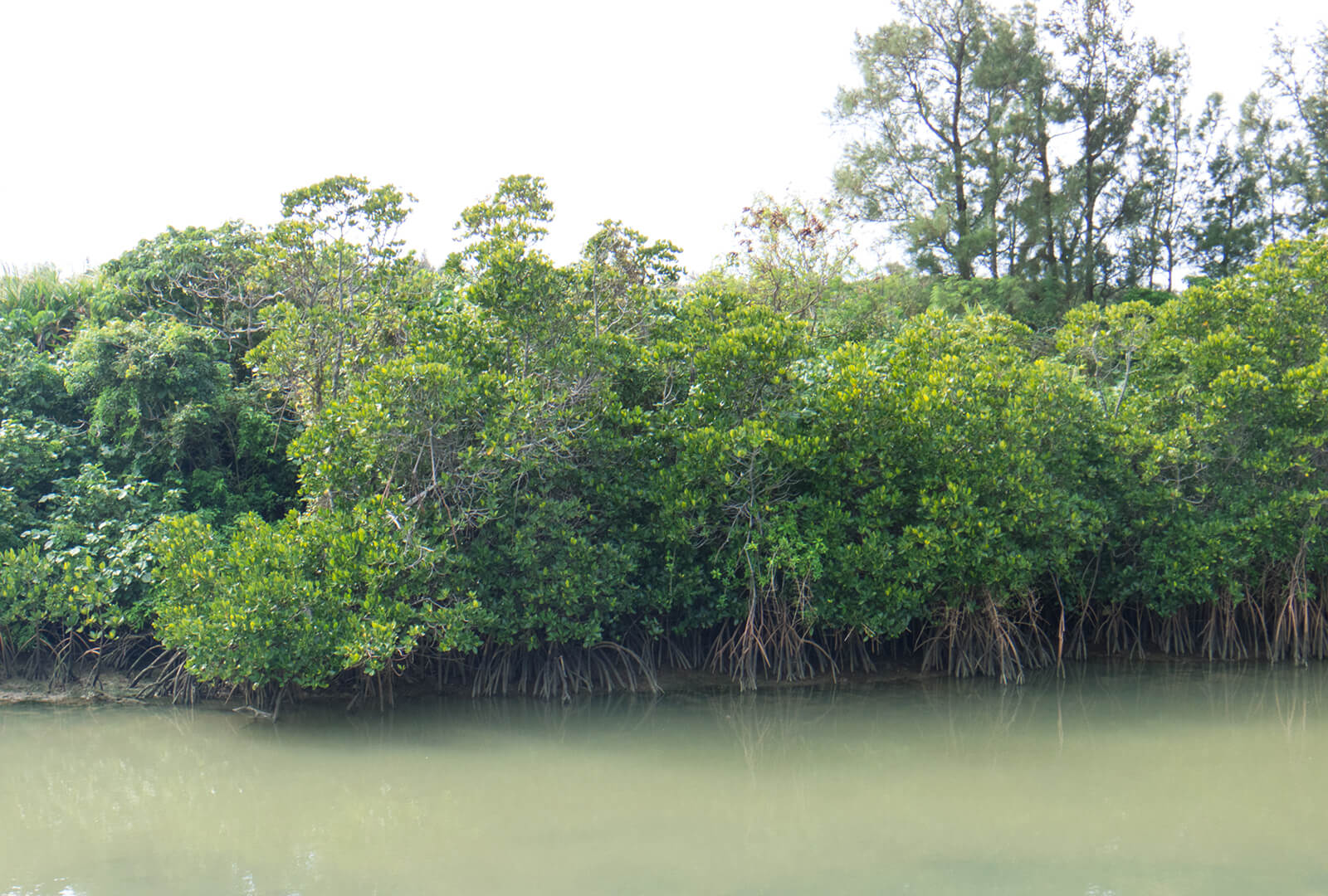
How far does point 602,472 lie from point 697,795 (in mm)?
4040

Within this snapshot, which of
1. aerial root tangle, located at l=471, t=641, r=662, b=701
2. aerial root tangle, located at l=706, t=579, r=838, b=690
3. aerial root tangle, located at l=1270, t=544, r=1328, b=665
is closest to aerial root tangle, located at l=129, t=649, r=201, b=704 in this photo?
aerial root tangle, located at l=471, t=641, r=662, b=701

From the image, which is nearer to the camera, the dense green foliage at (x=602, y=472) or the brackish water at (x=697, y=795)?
the brackish water at (x=697, y=795)

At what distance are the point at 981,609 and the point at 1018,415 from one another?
2.58 metres

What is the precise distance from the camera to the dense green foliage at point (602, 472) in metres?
10.4

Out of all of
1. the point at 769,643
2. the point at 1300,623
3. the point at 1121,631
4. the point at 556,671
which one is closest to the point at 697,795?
the point at 556,671

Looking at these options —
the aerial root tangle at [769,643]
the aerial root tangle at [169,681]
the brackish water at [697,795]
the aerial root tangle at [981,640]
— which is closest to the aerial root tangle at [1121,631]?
the aerial root tangle at [981,640]

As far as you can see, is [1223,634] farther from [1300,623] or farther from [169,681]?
[169,681]

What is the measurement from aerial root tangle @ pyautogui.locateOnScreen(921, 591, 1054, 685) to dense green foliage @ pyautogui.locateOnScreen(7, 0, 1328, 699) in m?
0.07

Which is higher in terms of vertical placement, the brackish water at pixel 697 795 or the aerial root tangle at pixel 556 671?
the aerial root tangle at pixel 556 671

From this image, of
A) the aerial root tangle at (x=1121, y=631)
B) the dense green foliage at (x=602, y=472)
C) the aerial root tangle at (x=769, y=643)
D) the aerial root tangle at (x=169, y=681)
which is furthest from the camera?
the aerial root tangle at (x=1121, y=631)

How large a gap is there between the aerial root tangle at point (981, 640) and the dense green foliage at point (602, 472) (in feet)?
0.22

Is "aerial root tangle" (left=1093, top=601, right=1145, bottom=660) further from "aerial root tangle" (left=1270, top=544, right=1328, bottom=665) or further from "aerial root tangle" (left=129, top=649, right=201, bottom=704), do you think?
"aerial root tangle" (left=129, top=649, right=201, bottom=704)

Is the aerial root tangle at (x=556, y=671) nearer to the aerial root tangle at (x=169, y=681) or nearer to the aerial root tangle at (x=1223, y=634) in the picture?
the aerial root tangle at (x=169, y=681)

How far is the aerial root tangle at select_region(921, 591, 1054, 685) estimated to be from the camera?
12.3m
